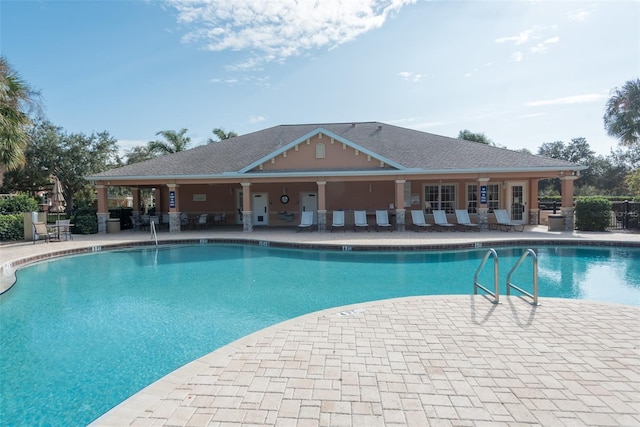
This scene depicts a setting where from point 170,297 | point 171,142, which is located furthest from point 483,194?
point 171,142

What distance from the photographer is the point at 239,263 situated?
11.5 m

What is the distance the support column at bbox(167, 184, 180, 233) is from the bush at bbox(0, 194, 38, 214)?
239 inches

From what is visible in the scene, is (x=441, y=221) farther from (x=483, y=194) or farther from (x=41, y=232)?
(x=41, y=232)

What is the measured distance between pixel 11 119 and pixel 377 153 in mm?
13780

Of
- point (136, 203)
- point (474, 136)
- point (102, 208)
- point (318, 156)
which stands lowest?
point (102, 208)

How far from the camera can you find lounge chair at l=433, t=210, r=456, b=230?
17.5 meters

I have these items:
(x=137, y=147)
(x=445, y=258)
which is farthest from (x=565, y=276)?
(x=137, y=147)

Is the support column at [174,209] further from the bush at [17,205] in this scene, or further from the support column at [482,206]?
the support column at [482,206]

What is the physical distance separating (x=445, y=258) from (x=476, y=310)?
6.22 meters

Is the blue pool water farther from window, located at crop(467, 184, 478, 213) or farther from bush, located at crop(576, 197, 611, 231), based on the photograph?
window, located at crop(467, 184, 478, 213)

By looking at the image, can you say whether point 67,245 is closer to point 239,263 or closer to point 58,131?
point 239,263

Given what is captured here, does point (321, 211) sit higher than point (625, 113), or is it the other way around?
point (625, 113)

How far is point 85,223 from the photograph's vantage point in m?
18.1

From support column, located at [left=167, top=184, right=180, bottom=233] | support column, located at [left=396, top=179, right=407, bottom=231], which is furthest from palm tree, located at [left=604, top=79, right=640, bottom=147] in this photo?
support column, located at [left=167, top=184, right=180, bottom=233]
